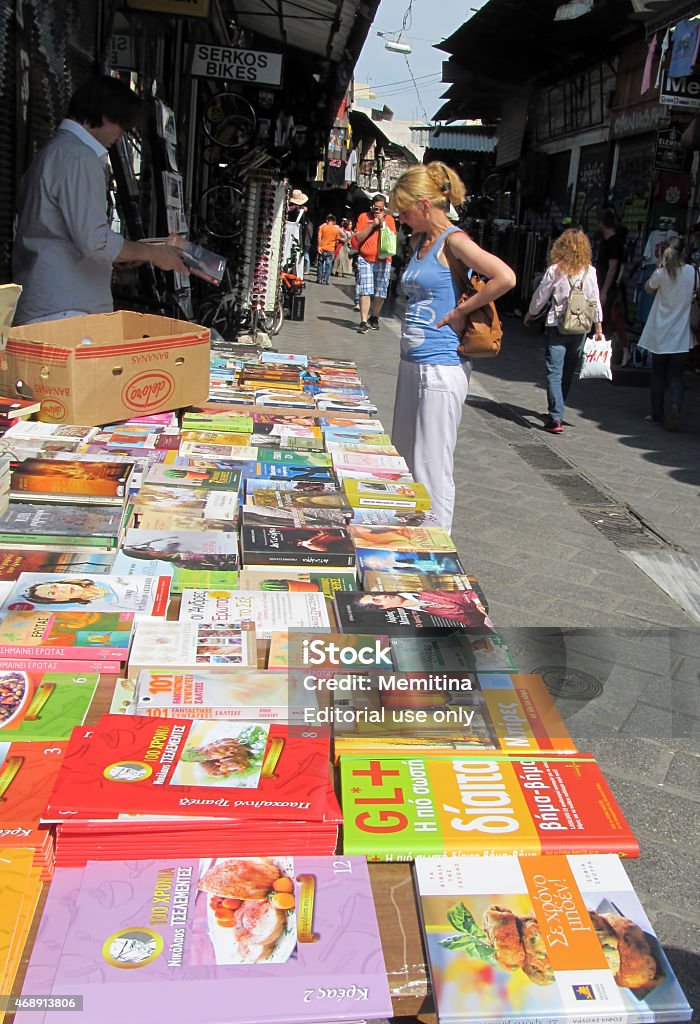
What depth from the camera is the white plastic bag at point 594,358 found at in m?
6.68

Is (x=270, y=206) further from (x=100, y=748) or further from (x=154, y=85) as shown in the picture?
(x=100, y=748)

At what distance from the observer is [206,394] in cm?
309

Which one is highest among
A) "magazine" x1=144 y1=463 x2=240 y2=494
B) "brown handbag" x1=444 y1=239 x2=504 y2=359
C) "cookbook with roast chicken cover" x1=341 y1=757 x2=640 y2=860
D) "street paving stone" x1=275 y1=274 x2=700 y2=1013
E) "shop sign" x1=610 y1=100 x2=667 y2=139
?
"shop sign" x1=610 y1=100 x2=667 y2=139

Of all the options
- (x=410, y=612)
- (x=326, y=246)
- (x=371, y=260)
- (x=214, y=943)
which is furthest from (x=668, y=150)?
(x=214, y=943)

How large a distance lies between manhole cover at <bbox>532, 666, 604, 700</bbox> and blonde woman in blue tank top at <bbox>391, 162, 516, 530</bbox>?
95cm

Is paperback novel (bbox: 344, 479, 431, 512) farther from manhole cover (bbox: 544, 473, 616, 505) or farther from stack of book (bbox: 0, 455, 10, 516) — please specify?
manhole cover (bbox: 544, 473, 616, 505)

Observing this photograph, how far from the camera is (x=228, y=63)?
273 inches

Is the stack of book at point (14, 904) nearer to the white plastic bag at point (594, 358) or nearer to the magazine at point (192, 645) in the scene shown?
the magazine at point (192, 645)

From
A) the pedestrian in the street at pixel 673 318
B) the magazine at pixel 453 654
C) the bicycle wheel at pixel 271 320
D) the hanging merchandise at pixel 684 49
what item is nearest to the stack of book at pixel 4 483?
the magazine at pixel 453 654

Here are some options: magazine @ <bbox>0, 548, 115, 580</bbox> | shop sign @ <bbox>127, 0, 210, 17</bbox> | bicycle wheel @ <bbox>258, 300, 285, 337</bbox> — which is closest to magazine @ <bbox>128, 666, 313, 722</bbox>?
magazine @ <bbox>0, 548, 115, 580</bbox>

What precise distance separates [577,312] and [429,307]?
11.8ft

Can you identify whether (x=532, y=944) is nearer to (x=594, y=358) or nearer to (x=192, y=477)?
(x=192, y=477)

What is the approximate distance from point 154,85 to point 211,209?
87.9 inches

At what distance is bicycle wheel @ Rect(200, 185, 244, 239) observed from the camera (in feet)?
27.9
